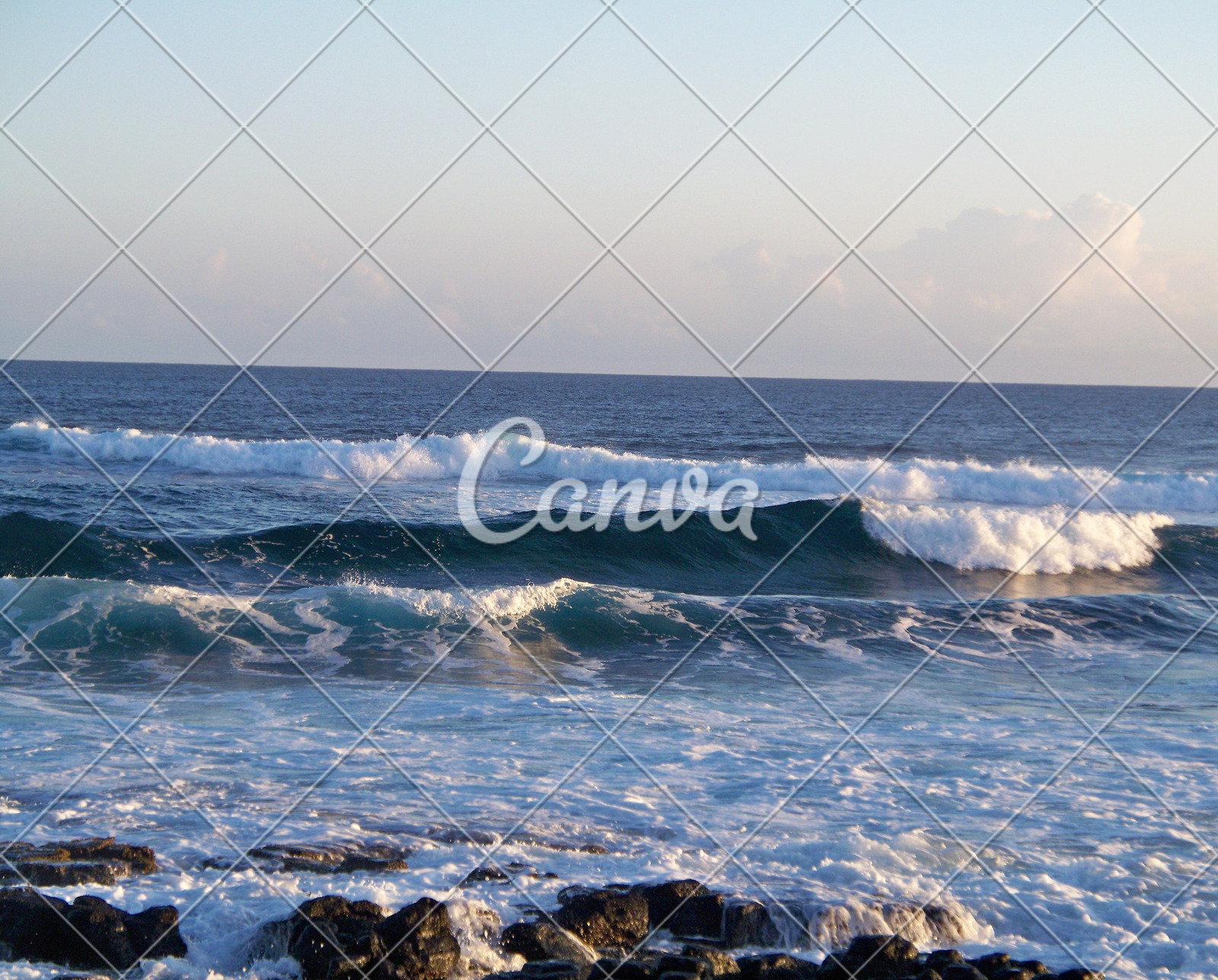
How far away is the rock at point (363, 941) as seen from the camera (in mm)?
3771

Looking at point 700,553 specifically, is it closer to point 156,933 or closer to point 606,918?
point 606,918

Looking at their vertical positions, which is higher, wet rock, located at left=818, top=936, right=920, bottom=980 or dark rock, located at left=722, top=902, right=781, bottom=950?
wet rock, located at left=818, top=936, right=920, bottom=980

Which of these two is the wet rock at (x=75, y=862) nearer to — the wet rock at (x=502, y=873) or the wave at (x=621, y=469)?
the wet rock at (x=502, y=873)

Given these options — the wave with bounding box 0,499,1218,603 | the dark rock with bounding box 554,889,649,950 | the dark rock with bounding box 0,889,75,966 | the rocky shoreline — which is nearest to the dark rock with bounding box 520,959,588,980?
the rocky shoreline

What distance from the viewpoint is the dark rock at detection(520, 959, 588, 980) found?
374 cm

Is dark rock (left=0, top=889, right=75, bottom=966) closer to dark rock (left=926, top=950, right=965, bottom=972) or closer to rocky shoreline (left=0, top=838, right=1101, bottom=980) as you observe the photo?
rocky shoreline (left=0, top=838, right=1101, bottom=980)

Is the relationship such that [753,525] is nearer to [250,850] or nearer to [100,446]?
[250,850]

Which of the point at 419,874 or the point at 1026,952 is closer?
the point at 1026,952

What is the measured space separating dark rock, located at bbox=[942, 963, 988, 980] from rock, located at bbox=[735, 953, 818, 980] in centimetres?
51

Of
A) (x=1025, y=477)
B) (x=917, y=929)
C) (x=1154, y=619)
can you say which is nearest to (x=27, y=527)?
(x=917, y=929)

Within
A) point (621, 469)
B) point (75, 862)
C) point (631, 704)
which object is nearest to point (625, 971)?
point (75, 862)

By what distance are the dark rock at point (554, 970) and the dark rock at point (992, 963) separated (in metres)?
1.59

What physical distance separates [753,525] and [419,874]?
13.6m

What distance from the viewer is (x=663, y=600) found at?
1217 centimetres
